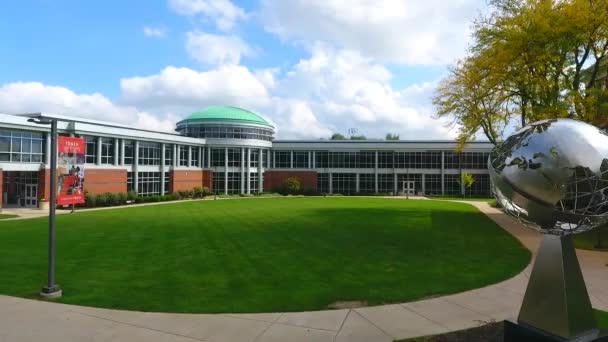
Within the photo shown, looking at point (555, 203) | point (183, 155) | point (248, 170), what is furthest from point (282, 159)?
point (555, 203)

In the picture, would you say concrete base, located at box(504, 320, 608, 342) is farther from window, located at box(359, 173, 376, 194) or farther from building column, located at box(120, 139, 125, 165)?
window, located at box(359, 173, 376, 194)

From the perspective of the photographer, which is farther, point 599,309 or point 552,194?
point 599,309

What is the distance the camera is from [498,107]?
2520 cm

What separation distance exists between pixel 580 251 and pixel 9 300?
726 inches

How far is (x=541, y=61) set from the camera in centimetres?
2020

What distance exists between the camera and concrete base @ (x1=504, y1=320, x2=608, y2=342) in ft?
20.0

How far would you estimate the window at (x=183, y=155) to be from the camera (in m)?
53.4

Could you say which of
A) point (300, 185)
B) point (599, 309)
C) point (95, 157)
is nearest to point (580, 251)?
point (599, 309)

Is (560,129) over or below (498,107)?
below

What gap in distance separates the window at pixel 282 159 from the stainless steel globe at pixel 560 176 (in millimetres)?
58213

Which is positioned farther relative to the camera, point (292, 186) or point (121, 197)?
point (292, 186)

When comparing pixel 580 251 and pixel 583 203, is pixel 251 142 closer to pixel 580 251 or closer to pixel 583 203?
pixel 580 251

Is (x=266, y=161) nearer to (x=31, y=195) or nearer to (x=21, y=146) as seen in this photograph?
(x=31, y=195)

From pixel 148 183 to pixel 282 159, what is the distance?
23247 mm
